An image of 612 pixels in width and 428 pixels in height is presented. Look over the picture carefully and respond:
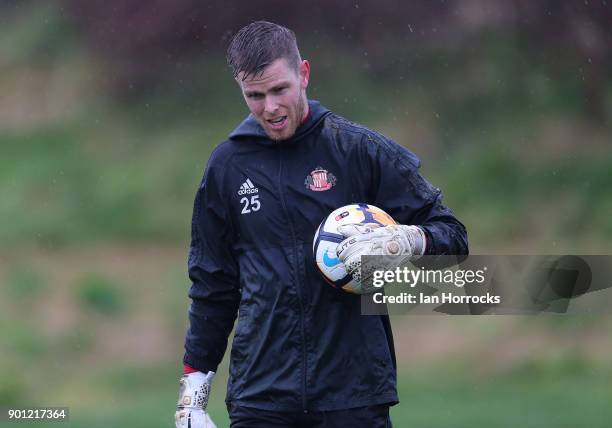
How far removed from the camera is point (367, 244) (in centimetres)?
461

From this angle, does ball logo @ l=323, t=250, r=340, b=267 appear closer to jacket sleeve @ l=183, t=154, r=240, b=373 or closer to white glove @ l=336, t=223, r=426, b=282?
white glove @ l=336, t=223, r=426, b=282

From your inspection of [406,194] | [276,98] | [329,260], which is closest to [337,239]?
[329,260]

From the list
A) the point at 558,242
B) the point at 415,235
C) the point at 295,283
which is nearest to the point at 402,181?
the point at 415,235

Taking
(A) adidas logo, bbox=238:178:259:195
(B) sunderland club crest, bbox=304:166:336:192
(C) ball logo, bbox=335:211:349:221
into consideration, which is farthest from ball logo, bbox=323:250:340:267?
(A) adidas logo, bbox=238:178:259:195

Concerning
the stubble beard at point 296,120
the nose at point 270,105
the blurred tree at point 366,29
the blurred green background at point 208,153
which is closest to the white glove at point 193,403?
the stubble beard at point 296,120

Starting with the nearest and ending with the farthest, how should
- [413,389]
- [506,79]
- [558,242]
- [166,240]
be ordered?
[413,389], [558,242], [166,240], [506,79]

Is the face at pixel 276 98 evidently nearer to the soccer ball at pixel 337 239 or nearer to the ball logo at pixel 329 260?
the soccer ball at pixel 337 239

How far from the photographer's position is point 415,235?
4664 mm

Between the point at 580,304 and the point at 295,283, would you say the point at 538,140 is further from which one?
the point at 295,283

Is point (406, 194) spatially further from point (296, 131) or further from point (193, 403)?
point (193, 403)

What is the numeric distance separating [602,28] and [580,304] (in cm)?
557

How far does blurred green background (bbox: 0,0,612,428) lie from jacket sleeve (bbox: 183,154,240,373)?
25.8ft

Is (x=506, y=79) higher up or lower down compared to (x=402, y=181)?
higher up

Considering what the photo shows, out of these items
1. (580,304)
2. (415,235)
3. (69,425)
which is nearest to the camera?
(415,235)
